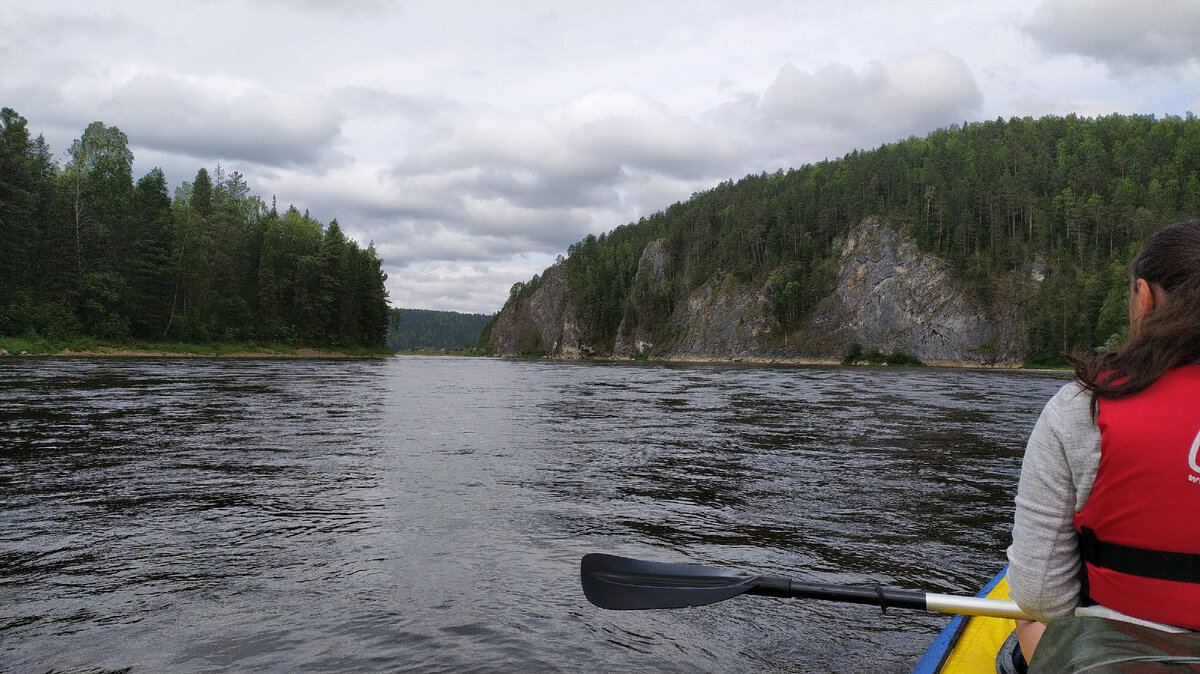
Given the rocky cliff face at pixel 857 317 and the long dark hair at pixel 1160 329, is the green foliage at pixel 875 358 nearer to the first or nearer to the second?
the rocky cliff face at pixel 857 317

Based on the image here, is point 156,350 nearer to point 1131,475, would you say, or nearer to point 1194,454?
point 1131,475

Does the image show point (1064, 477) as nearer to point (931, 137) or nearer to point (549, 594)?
point (549, 594)

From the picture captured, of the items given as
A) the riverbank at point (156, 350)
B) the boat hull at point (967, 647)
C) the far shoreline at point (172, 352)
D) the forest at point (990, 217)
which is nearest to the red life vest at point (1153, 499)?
the boat hull at point (967, 647)

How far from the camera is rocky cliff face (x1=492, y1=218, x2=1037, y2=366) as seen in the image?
8250 cm

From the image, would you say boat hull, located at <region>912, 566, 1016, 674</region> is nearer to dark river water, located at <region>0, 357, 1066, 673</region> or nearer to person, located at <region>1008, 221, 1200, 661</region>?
person, located at <region>1008, 221, 1200, 661</region>

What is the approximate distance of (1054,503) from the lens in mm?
2158

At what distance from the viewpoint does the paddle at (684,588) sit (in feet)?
10.7

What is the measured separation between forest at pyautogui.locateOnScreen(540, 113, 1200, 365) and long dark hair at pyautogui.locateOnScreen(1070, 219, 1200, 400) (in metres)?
80.0

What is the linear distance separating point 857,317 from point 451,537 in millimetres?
94992

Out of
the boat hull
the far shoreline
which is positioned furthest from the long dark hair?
the far shoreline

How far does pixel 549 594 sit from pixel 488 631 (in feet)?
2.72

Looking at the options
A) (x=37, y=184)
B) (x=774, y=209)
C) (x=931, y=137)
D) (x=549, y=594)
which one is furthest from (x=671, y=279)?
(x=549, y=594)

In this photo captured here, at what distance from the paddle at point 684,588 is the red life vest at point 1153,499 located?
47.9 inches

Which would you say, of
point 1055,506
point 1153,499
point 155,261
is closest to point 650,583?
point 1055,506
